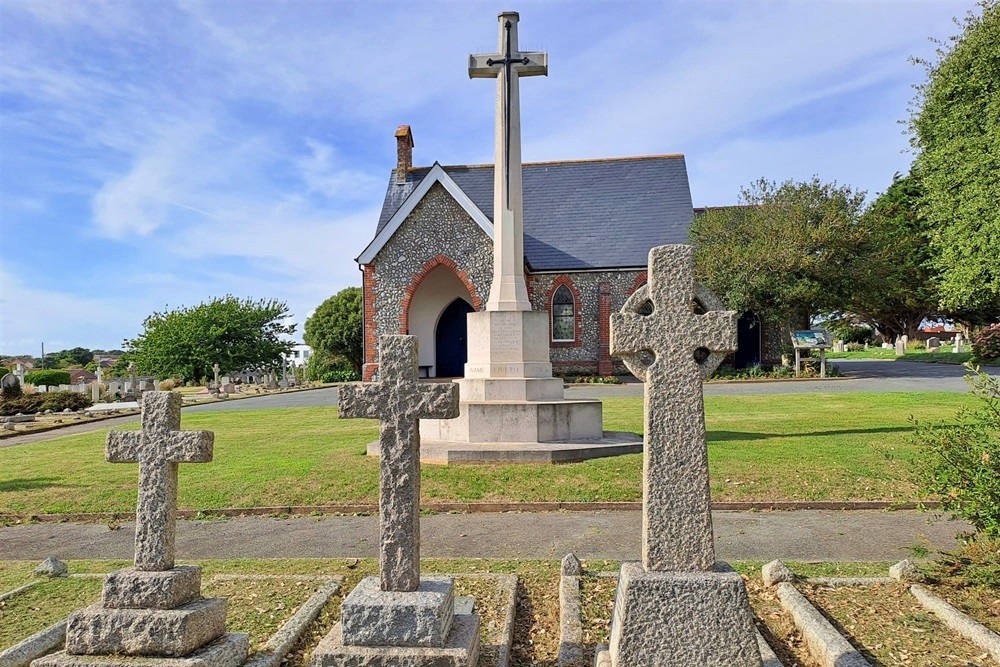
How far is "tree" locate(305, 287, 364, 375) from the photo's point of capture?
125 ft

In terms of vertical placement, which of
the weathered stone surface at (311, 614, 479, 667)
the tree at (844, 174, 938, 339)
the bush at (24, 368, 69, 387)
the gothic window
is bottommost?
the weathered stone surface at (311, 614, 479, 667)

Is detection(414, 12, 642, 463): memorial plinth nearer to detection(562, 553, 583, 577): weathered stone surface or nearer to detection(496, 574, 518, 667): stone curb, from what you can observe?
detection(562, 553, 583, 577): weathered stone surface

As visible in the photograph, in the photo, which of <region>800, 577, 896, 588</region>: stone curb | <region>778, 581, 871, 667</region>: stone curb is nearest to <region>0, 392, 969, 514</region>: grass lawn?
<region>800, 577, 896, 588</region>: stone curb

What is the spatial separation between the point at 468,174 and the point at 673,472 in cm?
3049

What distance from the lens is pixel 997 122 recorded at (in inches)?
941

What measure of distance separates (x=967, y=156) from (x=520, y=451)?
81.0 ft

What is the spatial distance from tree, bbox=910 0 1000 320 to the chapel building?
834 cm

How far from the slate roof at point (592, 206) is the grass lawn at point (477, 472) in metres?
16.3

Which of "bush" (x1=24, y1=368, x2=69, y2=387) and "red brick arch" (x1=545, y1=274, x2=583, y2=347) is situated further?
"bush" (x1=24, y1=368, x2=69, y2=387)

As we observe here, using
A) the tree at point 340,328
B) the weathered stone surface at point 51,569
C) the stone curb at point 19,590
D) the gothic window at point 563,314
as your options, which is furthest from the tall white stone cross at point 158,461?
the tree at point 340,328

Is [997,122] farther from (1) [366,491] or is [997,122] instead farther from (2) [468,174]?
(1) [366,491]

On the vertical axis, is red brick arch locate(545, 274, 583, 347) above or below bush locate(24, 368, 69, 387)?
above

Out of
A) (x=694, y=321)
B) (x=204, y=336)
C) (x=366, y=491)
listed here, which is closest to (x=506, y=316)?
(x=366, y=491)

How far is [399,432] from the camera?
152 inches
